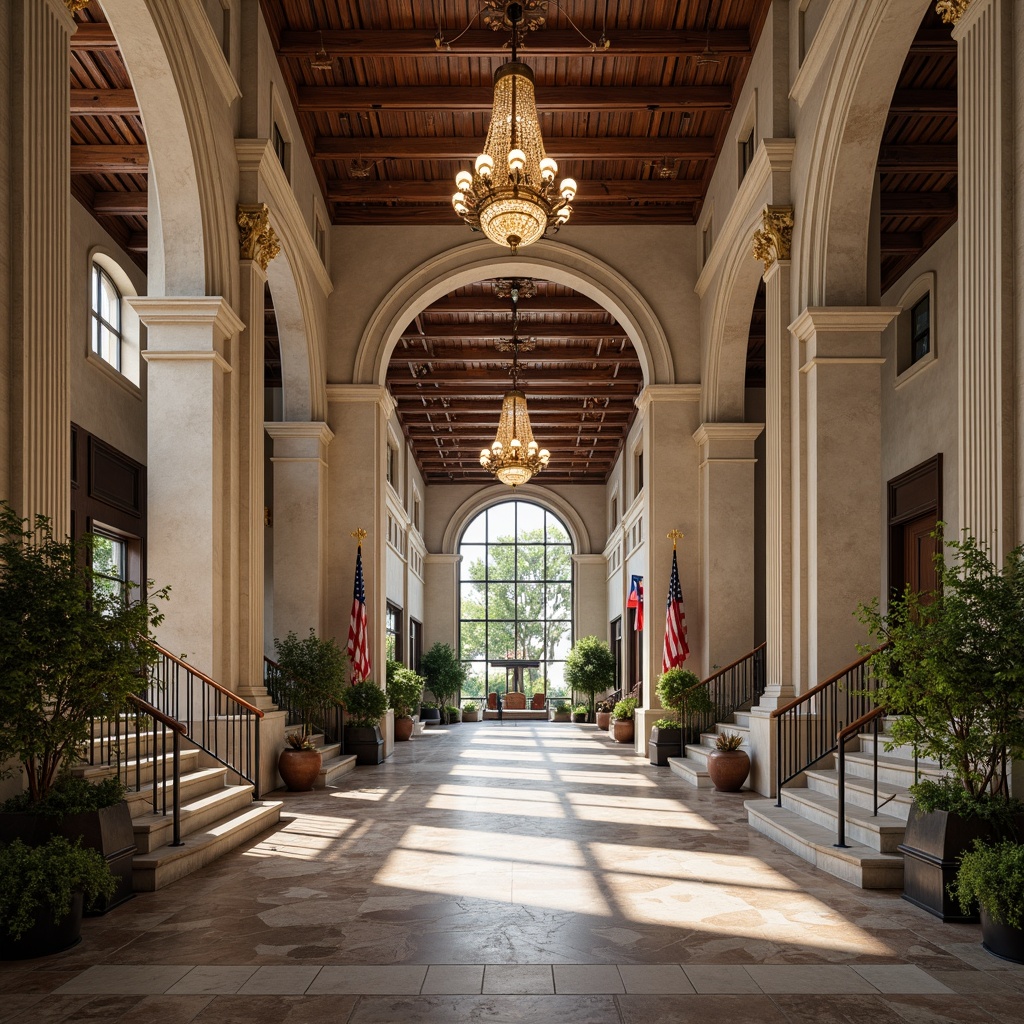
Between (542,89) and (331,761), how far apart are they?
30.2ft

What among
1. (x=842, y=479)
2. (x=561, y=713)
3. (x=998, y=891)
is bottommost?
(x=561, y=713)

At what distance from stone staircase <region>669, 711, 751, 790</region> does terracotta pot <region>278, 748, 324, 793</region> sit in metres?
4.68

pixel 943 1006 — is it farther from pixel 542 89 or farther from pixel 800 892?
pixel 542 89

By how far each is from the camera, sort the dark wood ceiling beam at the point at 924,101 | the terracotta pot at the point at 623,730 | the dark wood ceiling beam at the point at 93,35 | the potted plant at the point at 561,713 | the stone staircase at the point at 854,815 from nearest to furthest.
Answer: the stone staircase at the point at 854,815
the dark wood ceiling beam at the point at 93,35
the dark wood ceiling beam at the point at 924,101
the terracotta pot at the point at 623,730
the potted plant at the point at 561,713

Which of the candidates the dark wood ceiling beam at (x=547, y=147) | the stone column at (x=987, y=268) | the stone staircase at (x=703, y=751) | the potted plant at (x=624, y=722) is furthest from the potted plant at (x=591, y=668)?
the stone column at (x=987, y=268)

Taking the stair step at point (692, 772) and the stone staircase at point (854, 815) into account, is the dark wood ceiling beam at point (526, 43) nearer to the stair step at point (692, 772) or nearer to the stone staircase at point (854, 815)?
the stone staircase at point (854, 815)

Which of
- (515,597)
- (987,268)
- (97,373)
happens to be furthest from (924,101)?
(515,597)

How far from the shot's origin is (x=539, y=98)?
13.2 m

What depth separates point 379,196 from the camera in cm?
1602

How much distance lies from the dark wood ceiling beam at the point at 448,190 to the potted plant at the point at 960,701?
11070mm

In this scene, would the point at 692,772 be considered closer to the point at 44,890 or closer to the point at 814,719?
the point at 814,719

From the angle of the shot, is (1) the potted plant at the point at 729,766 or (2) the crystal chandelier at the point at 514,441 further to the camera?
(2) the crystal chandelier at the point at 514,441

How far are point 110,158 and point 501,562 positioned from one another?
26.2 metres

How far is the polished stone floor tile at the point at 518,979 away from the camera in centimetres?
479
